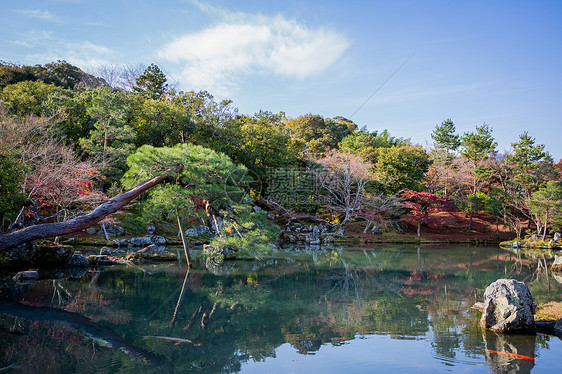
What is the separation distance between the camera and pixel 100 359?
12.0 ft

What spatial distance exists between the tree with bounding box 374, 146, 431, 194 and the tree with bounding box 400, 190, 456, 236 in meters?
0.72

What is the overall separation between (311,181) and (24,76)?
2234 cm

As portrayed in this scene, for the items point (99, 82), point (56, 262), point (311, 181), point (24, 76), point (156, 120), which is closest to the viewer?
point (56, 262)

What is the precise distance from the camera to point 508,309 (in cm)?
490

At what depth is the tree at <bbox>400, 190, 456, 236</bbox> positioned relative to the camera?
2066cm

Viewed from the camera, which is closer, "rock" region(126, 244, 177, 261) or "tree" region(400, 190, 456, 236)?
"rock" region(126, 244, 177, 261)

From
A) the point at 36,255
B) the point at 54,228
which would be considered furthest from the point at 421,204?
the point at 54,228

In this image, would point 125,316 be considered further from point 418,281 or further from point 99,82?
point 99,82

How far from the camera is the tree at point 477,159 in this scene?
2400 centimetres

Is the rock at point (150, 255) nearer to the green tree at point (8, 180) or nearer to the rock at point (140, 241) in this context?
the rock at point (140, 241)

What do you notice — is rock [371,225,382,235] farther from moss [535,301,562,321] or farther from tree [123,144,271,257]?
moss [535,301,562,321]

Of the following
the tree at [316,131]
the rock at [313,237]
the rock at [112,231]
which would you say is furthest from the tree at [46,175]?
the tree at [316,131]

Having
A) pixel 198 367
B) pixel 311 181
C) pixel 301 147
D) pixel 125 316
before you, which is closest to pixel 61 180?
pixel 125 316

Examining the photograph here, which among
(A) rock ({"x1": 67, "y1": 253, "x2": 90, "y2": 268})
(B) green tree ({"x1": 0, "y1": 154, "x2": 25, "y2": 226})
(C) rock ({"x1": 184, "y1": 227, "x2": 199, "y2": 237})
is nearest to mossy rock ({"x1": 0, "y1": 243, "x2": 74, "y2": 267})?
(A) rock ({"x1": 67, "y1": 253, "x2": 90, "y2": 268})
